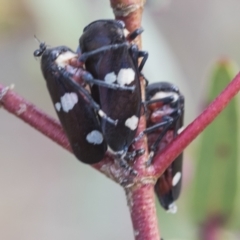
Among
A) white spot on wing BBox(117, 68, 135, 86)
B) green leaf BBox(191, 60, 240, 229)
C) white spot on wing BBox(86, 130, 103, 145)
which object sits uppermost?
white spot on wing BBox(117, 68, 135, 86)

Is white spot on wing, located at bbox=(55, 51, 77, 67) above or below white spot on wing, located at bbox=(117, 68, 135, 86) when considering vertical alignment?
above

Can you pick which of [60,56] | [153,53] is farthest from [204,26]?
[60,56]

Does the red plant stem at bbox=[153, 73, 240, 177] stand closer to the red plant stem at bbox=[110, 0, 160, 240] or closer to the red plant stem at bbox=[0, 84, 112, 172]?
the red plant stem at bbox=[110, 0, 160, 240]

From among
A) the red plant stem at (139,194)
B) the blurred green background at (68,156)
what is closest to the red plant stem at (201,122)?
the red plant stem at (139,194)

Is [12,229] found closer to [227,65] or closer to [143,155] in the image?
[227,65]

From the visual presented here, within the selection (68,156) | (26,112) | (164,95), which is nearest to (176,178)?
(164,95)

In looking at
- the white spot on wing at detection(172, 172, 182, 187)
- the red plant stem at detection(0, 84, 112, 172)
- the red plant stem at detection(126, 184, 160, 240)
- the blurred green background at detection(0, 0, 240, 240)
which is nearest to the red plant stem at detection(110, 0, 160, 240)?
the red plant stem at detection(126, 184, 160, 240)
